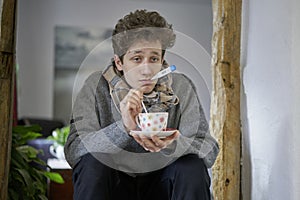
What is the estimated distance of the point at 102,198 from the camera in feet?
4.79

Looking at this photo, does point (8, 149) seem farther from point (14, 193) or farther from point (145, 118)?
point (145, 118)

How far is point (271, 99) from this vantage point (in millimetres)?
1802

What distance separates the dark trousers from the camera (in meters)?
1.47

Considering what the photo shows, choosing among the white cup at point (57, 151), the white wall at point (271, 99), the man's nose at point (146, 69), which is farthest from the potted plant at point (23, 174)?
the white wall at point (271, 99)

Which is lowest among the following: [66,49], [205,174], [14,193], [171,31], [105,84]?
[14,193]

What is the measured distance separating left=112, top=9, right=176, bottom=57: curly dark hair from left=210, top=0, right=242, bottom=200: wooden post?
1.13 ft

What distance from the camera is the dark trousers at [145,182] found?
1471 mm

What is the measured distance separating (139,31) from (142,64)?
0.12m

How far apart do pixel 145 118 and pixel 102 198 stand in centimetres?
28

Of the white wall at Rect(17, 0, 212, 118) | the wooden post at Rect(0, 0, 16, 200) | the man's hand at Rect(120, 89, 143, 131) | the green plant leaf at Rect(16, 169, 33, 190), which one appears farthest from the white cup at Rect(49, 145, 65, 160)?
the white wall at Rect(17, 0, 212, 118)

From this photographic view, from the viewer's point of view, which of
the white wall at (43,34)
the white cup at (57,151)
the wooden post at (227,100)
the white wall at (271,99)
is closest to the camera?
the white wall at (271,99)

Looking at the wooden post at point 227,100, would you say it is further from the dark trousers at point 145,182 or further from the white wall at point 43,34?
the white wall at point 43,34

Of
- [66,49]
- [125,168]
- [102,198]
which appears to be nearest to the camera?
[102,198]

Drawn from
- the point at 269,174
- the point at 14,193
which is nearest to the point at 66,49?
the point at 14,193
